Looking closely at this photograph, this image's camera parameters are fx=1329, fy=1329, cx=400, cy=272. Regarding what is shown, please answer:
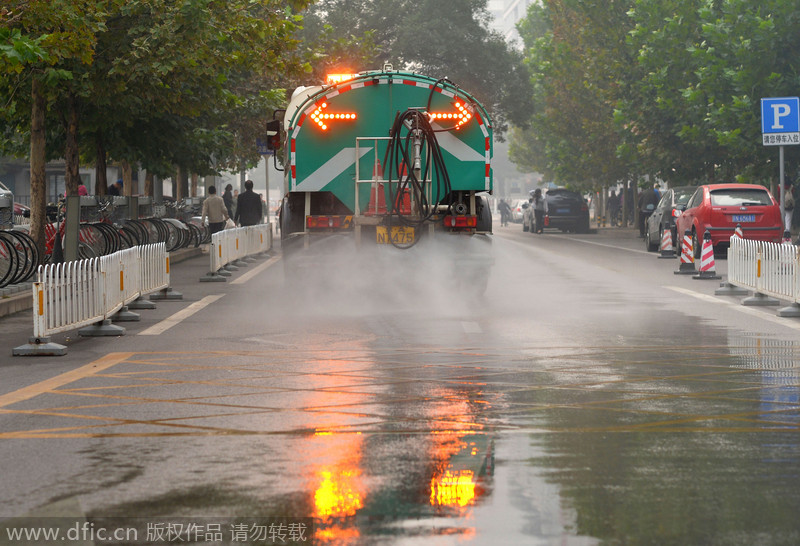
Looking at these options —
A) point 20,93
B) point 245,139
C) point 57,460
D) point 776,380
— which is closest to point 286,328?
point 776,380

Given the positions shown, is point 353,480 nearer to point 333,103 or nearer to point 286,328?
point 286,328

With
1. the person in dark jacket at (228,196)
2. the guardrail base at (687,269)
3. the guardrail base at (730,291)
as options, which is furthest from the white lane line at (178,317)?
the person in dark jacket at (228,196)

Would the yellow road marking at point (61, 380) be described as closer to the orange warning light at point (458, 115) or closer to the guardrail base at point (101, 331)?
the guardrail base at point (101, 331)

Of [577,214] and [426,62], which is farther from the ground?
[426,62]

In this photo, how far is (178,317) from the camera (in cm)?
1648

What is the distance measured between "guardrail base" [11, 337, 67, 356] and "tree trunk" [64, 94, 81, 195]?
14625 millimetres

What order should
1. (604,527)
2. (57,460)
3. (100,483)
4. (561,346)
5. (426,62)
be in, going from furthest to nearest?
(426,62) < (561,346) < (57,460) < (100,483) < (604,527)

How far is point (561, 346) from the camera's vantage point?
42.0ft

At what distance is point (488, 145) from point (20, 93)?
36.4 feet

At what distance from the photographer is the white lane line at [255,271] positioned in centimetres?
2381

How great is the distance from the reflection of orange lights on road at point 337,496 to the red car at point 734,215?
22243mm

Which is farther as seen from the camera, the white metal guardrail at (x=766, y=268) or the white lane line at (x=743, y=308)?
the white metal guardrail at (x=766, y=268)

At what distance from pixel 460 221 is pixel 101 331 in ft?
19.2

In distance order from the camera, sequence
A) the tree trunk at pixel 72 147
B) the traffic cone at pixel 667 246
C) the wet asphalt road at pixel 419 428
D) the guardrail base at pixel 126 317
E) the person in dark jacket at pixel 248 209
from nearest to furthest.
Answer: the wet asphalt road at pixel 419 428 < the guardrail base at pixel 126 317 < the tree trunk at pixel 72 147 < the traffic cone at pixel 667 246 < the person in dark jacket at pixel 248 209
